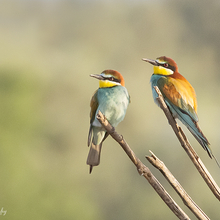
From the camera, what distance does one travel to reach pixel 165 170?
4.25 feet

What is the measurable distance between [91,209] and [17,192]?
2.19 meters

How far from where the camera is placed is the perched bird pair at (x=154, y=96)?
1683 mm

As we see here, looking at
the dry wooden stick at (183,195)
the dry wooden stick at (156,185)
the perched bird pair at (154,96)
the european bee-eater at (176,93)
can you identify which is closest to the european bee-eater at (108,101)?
the perched bird pair at (154,96)

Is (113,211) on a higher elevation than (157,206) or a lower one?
lower

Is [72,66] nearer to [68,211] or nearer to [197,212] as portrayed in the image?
[68,211]

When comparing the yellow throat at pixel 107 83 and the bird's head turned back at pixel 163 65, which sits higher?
the bird's head turned back at pixel 163 65

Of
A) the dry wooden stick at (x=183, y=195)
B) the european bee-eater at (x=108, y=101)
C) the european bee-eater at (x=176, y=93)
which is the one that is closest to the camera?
the dry wooden stick at (x=183, y=195)

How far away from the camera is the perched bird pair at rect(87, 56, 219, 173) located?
1.68 metres

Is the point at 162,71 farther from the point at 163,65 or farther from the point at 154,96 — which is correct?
the point at 154,96

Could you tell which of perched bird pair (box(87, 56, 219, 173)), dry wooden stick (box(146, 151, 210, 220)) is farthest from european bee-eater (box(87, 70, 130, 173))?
dry wooden stick (box(146, 151, 210, 220))

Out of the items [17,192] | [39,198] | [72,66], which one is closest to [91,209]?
[39,198]

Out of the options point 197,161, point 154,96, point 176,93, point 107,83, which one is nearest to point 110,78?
point 107,83

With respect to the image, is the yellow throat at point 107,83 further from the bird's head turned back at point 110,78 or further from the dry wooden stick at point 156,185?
the dry wooden stick at point 156,185

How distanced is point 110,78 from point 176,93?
39 cm
